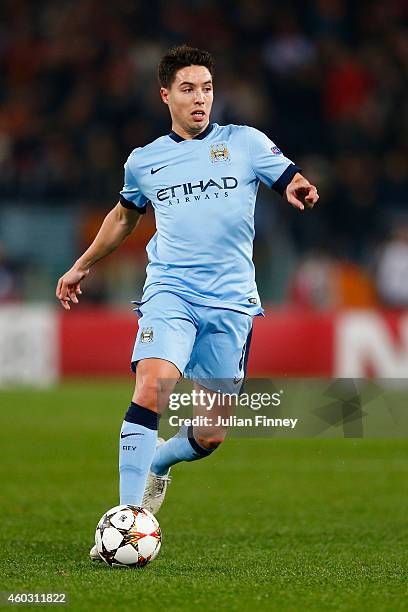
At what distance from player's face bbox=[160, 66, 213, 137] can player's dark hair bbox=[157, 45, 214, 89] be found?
0.07 feet

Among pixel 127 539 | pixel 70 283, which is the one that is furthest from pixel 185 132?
pixel 127 539

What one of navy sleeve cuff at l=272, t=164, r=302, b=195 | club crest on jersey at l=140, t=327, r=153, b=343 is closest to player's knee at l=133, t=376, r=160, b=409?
club crest on jersey at l=140, t=327, r=153, b=343

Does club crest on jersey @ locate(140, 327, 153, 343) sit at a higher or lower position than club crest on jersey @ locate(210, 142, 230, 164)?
lower

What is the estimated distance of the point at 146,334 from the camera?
5.57 meters

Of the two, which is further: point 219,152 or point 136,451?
point 219,152

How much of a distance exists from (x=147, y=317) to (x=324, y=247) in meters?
11.0

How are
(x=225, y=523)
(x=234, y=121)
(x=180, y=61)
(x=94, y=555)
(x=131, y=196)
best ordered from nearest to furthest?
(x=94, y=555) → (x=180, y=61) → (x=131, y=196) → (x=225, y=523) → (x=234, y=121)

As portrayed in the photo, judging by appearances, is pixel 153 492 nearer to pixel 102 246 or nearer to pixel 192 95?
pixel 102 246

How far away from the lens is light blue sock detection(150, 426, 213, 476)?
6.18 metres

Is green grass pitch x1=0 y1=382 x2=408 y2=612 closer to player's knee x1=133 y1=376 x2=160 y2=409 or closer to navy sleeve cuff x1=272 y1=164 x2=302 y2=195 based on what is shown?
player's knee x1=133 y1=376 x2=160 y2=409

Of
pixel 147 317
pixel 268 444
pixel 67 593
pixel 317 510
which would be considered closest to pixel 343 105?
pixel 268 444

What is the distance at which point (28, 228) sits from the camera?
16969mm

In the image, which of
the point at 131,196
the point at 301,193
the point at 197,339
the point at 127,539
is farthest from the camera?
the point at 131,196

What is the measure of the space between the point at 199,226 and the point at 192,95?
2.06ft
